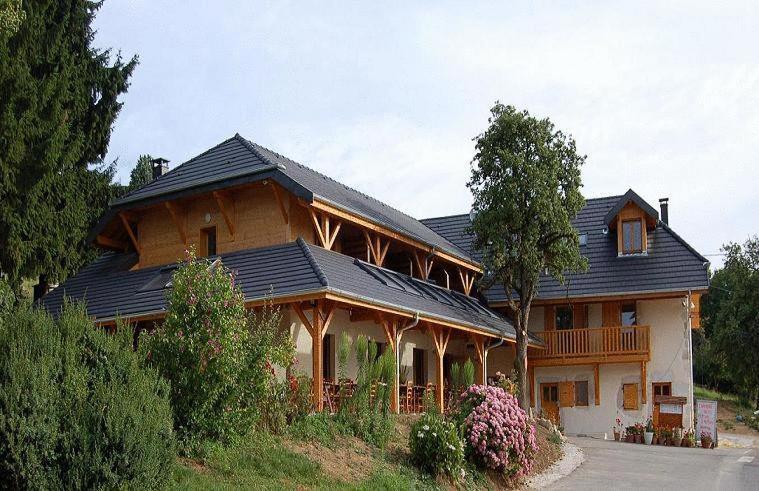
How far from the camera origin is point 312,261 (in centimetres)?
1989

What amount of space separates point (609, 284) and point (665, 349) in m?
2.91

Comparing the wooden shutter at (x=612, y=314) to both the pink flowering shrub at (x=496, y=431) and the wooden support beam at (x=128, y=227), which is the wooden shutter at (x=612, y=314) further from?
the wooden support beam at (x=128, y=227)

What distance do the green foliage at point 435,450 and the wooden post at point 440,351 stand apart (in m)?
5.74

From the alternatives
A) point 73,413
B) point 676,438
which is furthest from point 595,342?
point 73,413

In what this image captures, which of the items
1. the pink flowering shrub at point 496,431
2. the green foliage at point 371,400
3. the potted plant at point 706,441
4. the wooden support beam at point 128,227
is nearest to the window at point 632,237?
the potted plant at point 706,441

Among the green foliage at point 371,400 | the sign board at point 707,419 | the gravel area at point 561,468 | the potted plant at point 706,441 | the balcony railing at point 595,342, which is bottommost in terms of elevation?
the potted plant at point 706,441

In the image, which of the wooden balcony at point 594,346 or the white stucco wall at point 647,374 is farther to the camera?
the white stucco wall at point 647,374

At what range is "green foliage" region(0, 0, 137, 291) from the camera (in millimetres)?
25297

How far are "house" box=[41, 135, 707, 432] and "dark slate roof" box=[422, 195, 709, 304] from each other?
0.05 meters

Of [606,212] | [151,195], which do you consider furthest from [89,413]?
[606,212]

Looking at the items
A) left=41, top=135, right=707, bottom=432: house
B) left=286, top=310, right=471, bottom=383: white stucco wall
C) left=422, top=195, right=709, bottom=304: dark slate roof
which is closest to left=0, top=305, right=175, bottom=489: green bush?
left=41, top=135, right=707, bottom=432: house

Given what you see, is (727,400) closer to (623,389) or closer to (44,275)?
(623,389)

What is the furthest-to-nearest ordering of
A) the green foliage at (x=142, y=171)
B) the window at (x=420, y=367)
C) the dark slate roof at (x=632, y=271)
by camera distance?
the green foliage at (x=142, y=171) < the dark slate roof at (x=632, y=271) < the window at (x=420, y=367)

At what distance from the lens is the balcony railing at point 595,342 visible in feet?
99.9
